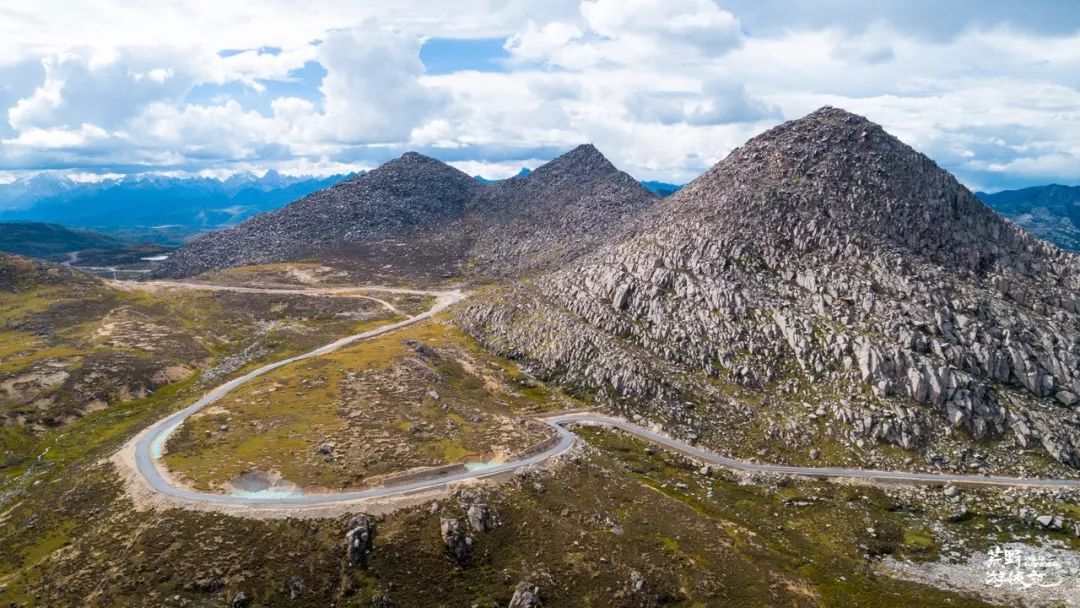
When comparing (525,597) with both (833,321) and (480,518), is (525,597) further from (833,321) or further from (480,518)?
(833,321)

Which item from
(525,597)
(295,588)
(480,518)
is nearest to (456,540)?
(480,518)

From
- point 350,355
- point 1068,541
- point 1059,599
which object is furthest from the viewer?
point 350,355

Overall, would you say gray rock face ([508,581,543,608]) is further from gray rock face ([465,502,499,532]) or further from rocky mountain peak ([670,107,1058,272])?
rocky mountain peak ([670,107,1058,272])

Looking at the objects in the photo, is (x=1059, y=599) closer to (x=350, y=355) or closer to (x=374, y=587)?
(x=374, y=587)

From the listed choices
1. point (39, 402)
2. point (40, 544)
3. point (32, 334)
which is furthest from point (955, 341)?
point (32, 334)

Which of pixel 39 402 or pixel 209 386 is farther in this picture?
pixel 209 386

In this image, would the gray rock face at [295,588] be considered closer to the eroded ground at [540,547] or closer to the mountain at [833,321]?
the eroded ground at [540,547]
